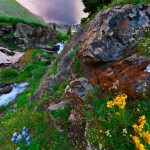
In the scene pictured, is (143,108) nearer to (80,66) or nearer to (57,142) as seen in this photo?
(57,142)

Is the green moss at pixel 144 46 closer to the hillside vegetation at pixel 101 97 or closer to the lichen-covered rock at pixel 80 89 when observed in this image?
the hillside vegetation at pixel 101 97

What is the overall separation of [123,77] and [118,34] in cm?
394

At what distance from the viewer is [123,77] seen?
12.1m

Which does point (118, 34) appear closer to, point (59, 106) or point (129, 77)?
point (59, 106)

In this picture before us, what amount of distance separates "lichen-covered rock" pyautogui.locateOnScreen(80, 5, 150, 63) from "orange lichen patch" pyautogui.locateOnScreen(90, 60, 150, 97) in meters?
1.78

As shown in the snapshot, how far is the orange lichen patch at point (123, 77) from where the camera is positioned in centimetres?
1156

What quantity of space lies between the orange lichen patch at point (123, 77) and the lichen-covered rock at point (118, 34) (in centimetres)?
178

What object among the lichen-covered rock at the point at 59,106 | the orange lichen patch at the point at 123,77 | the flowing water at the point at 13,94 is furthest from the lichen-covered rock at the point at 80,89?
the flowing water at the point at 13,94

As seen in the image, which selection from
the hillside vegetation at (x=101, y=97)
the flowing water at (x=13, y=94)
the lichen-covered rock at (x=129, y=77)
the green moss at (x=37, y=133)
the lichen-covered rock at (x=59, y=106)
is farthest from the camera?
the flowing water at (x=13, y=94)

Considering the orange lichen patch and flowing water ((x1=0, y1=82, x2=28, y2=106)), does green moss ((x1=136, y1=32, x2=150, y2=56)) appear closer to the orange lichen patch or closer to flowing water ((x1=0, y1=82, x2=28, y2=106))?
the orange lichen patch

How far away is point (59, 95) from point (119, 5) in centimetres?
469

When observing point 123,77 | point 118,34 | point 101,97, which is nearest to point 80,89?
point 101,97

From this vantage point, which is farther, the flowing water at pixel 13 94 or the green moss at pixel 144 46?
the flowing water at pixel 13 94

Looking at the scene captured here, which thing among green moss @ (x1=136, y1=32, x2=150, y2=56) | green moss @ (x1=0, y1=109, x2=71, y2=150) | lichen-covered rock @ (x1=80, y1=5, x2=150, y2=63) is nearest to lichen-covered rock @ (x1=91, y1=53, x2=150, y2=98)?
green moss @ (x1=136, y1=32, x2=150, y2=56)
